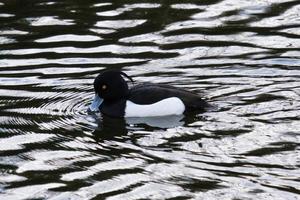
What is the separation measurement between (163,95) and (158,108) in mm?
176

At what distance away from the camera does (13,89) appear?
42.0 feet

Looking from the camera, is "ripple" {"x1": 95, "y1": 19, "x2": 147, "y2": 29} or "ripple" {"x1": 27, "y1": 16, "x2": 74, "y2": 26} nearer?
"ripple" {"x1": 95, "y1": 19, "x2": 147, "y2": 29}

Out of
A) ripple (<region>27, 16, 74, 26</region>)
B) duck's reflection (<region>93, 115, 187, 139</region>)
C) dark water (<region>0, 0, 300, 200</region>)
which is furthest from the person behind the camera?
ripple (<region>27, 16, 74, 26</region>)

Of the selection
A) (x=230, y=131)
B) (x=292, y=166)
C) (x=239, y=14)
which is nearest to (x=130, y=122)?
(x=230, y=131)

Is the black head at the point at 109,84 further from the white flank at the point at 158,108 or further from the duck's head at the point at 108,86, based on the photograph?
the white flank at the point at 158,108

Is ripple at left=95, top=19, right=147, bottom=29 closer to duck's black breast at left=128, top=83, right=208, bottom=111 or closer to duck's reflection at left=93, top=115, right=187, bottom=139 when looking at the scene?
duck's black breast at left=128, top=83, right=208, bottom=111

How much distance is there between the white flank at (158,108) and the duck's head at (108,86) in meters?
0.31

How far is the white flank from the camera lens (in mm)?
11734

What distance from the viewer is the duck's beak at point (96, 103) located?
11969 mm

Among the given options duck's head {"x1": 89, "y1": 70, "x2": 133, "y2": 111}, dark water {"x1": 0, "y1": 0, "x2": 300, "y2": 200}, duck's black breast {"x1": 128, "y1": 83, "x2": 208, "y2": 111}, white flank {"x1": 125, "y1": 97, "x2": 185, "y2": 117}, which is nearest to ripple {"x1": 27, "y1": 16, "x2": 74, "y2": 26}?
dark water {"x1": 0, "y1": 0, "x2": 300, "y2": 200}

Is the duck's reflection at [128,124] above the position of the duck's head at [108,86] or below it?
below

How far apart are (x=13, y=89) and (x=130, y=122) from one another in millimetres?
1993

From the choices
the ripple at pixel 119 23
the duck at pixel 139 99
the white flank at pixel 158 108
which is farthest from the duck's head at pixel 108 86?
the ripple at pixel 119 23

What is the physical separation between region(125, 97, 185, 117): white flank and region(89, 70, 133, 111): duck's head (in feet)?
1.02
